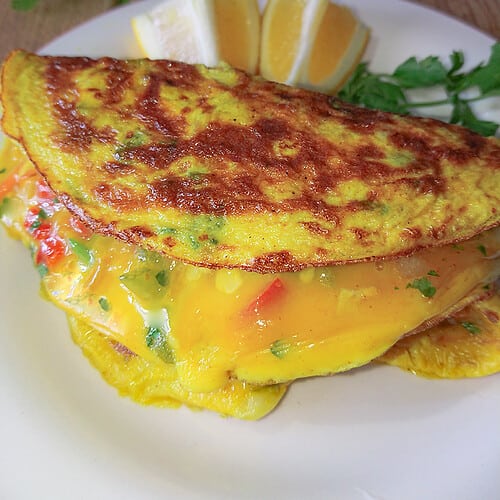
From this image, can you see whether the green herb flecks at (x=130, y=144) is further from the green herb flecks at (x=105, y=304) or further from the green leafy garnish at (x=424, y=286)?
the green leafy garnish at (x=424, y=286)

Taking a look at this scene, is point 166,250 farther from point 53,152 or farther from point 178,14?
point 178,14

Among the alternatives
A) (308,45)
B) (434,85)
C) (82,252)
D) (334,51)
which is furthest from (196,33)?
(82,252)

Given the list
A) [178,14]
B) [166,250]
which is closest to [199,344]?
[166,250]

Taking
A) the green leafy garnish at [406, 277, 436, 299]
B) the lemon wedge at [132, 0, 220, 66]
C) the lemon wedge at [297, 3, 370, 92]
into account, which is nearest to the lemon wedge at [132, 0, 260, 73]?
the lemon wedge at [132, 0, 220, 66]

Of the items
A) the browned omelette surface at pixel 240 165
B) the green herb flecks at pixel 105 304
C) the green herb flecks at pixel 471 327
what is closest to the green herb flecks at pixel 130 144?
the browned omelette surface at pixel 240 165

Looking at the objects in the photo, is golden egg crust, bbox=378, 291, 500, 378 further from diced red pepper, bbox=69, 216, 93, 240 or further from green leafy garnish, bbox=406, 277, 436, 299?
diced red pepper, bbox=69, 216, 93, 240

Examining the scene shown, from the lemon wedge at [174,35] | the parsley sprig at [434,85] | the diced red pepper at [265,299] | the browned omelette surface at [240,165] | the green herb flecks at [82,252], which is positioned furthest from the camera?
the lemon wedge at [174,35]
